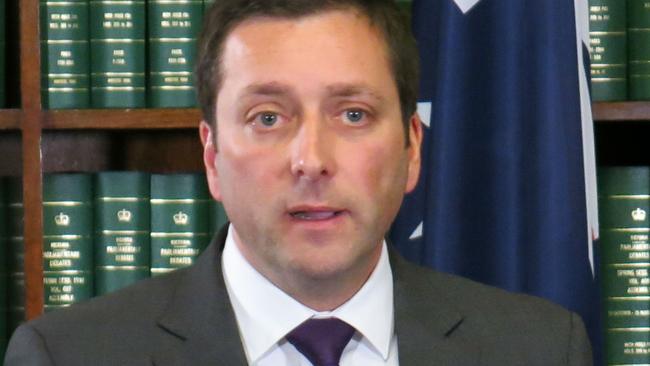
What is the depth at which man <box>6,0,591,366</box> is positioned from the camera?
137 centimetres

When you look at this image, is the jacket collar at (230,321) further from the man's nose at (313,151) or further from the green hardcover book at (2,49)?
the green hardcover book at (2,49)

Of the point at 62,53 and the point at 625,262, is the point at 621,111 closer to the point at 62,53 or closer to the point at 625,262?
the point at 625,262

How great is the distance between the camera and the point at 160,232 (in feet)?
6.99

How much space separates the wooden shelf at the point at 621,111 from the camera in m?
2.08

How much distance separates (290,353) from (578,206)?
0.73 m

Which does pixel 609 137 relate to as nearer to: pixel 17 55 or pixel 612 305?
pixel 612 305

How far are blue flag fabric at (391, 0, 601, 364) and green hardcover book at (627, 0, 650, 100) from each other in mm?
133

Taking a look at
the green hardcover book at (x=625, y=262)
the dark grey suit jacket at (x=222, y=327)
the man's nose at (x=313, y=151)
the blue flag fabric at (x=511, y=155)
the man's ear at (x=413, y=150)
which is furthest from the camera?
the green hardcover book at (x=625, y=262)

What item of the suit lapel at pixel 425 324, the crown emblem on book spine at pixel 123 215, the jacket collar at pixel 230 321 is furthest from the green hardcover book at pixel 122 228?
the suit lapel at pixel 425 324

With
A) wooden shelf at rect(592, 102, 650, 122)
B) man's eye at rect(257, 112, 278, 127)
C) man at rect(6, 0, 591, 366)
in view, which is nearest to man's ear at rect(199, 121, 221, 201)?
man at rect(6, 0, 591, 366)

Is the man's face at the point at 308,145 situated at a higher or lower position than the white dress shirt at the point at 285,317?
higher

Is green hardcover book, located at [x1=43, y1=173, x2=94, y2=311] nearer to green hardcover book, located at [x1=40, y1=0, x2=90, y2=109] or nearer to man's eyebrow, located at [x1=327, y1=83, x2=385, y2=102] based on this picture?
green hardcover book, located at [x1=40, y1=0, x2=90, y2=109]

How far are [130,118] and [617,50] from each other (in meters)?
0.84

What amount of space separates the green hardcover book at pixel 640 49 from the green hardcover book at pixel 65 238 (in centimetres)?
96
